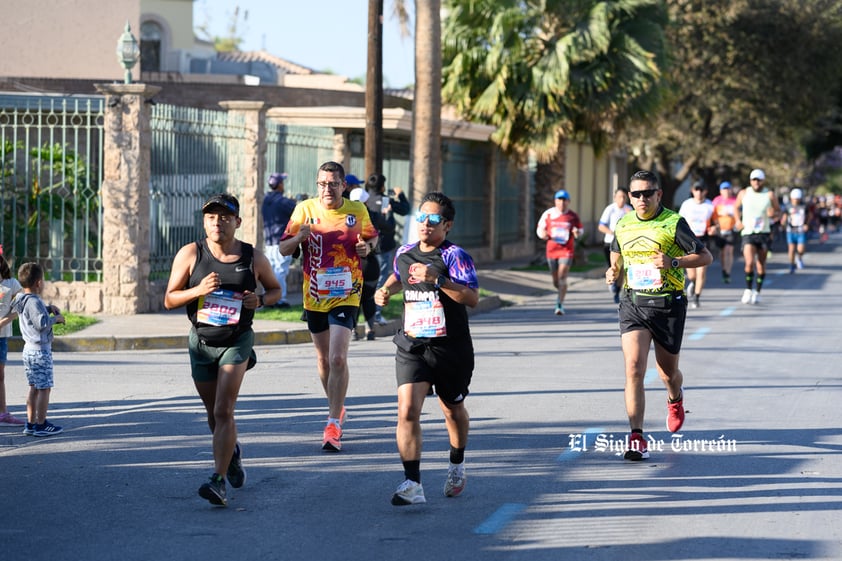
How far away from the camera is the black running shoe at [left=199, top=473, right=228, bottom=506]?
6.84m

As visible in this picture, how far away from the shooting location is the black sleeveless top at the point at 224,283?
23.1 ft

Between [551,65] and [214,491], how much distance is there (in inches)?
838

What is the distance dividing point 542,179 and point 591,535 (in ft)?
79.0

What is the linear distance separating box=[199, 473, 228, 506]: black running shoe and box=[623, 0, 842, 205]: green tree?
109 ft

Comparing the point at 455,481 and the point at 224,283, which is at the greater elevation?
the point at 224,283

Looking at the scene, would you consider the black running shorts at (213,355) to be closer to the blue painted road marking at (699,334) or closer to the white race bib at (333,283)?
the white race bib at (333,283)

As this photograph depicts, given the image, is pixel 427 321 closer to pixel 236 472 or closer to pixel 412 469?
pixel 412 469

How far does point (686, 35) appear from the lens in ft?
130

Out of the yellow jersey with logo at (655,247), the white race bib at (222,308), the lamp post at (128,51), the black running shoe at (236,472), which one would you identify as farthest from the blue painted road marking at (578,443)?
the lamp post at (128,51)

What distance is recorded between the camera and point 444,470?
8.01 metres

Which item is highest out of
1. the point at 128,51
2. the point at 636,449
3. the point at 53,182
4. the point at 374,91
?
the point at 128,51

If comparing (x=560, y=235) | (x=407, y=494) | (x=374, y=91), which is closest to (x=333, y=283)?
(x=407, y=494)

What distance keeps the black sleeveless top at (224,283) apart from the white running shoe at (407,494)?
123cm

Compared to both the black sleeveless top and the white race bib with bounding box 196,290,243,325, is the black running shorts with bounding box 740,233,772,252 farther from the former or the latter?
the white race bib with bounding box 196,290,243,325
